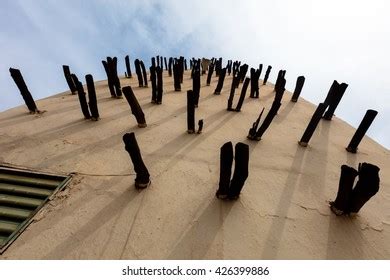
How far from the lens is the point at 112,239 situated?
10.3 feet

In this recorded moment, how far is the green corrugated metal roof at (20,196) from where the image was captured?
3.23 meters

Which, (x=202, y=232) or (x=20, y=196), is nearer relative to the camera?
(x=202, y=232)

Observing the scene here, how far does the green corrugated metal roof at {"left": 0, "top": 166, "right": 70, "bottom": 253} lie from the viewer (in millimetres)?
3232

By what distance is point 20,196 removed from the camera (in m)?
3.72

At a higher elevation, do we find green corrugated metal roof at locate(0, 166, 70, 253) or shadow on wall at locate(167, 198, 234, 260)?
green corrugated metal roof at locate(0, 166, 70, 253)

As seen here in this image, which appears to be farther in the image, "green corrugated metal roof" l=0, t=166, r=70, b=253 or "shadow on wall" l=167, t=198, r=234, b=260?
"green corrugated metal roof" l=0, t=166, r=70, b=253

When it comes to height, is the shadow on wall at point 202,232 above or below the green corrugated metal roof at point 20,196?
below

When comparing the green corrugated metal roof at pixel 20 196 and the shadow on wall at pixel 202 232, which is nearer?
the shadow on wall at pixel 202 232

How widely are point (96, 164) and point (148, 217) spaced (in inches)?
64.5

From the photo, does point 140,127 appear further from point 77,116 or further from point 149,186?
point 149,186
